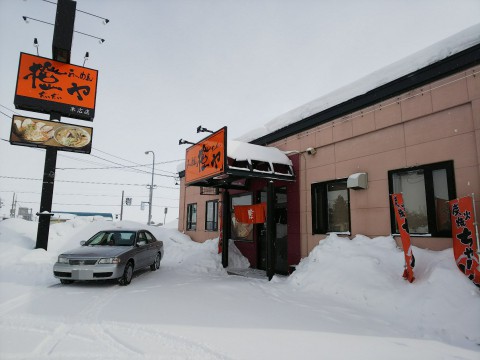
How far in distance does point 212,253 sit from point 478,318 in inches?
381

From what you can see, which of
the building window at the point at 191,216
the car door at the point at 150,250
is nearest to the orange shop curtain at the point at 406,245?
the car door at the point at 150,250

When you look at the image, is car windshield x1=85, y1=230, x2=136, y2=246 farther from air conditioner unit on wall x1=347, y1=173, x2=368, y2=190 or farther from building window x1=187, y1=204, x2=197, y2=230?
building window x1=187, y1=204, x2=197, y2=230

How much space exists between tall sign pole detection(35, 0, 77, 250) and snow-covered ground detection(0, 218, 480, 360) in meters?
4.47

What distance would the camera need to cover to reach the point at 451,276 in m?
5.57

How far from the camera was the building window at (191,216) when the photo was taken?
18483 millimetres

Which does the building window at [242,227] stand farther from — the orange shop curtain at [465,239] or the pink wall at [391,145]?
the orange shop curtain at [465,239]

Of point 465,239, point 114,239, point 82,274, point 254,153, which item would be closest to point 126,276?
point 82,274

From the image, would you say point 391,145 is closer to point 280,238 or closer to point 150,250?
point 280,238

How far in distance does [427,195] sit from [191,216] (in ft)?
46.3

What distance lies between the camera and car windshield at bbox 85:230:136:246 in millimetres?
9273

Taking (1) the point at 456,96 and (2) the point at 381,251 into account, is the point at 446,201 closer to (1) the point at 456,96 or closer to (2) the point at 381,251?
(2) the point at 381,251

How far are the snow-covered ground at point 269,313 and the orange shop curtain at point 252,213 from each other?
7.18ft

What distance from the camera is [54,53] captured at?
14.0 meters

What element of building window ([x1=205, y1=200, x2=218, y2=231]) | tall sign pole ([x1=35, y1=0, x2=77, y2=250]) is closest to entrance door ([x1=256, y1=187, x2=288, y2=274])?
building window ([x1=205, y1=200, x2=218, y2=231])
